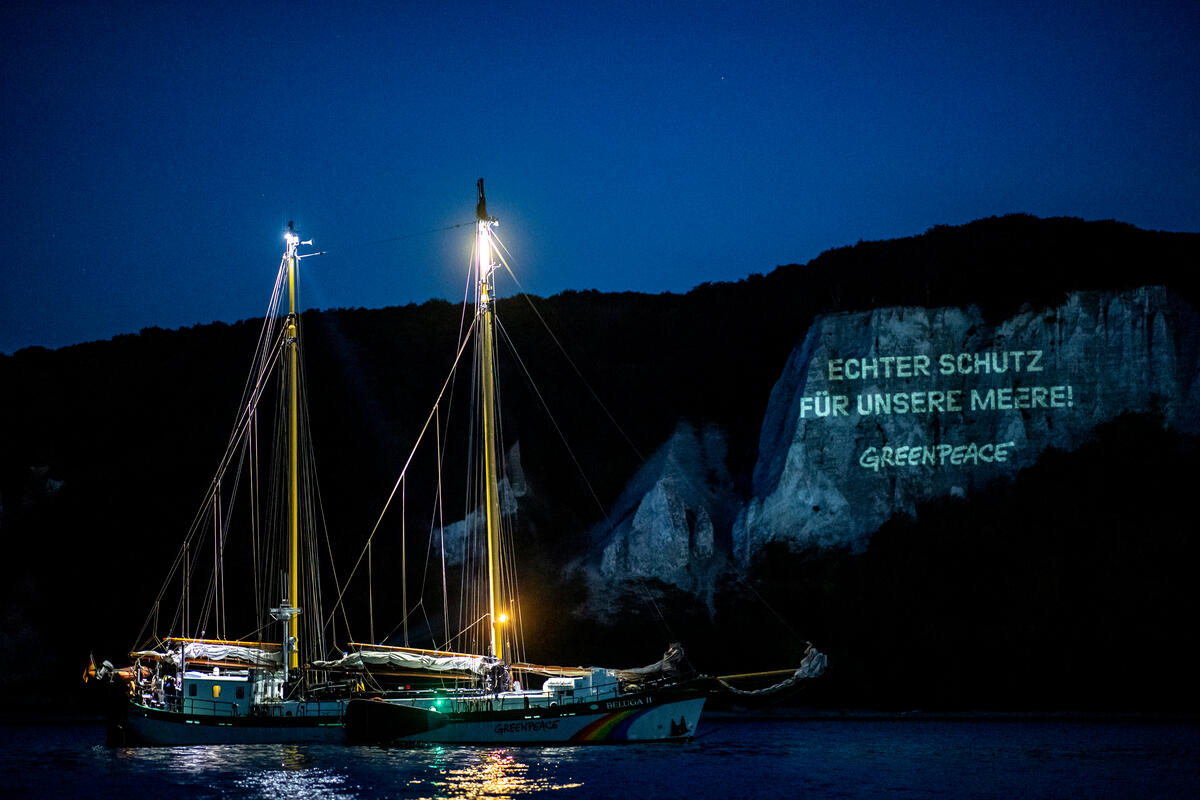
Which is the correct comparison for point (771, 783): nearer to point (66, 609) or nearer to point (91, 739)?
point (91, 739)

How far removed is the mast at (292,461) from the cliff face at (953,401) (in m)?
20.0

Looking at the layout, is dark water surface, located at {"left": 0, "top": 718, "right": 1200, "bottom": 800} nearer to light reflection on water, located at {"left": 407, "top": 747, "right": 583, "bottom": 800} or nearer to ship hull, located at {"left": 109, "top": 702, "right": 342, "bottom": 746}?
light reflection on water, located at {"left": 407, "top": 747, "right": 583, "bottom": 800}

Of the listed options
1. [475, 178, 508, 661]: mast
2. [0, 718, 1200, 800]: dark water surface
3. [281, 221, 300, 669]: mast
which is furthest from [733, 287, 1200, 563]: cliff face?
[281, 221, 300, 669]: mast

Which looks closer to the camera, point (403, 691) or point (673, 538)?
point (403, 691)

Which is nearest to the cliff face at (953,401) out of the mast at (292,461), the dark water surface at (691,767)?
the dark water surface at (691,767)

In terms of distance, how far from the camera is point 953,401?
174 feet

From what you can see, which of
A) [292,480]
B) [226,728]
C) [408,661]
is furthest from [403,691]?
[292,480]

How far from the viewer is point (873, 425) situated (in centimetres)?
5316

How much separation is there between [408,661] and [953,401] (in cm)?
2631

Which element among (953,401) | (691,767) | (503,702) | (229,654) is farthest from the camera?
(953,401)

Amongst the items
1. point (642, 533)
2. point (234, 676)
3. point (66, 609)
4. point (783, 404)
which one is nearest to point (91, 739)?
point (234, 676)

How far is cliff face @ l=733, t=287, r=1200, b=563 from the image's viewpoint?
170 feet

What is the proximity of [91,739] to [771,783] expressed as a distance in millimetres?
24661

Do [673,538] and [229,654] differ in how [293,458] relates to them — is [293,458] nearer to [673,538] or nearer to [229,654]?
[229,654]
